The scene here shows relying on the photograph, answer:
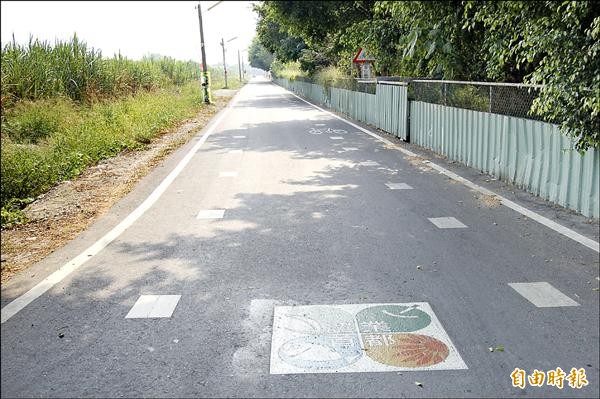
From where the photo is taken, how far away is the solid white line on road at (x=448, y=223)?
6.23 metres

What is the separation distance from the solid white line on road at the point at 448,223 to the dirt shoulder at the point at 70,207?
4.23 metres

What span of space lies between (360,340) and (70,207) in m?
5.43

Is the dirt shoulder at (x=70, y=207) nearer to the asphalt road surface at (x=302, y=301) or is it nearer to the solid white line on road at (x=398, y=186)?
the asphalt road surface at (x=302, y=301)

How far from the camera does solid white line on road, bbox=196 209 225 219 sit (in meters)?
6.89

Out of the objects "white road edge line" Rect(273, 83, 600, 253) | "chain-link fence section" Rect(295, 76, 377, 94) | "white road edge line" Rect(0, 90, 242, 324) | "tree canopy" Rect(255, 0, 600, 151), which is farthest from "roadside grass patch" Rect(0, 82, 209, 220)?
"chain-link fence section" Rect(295, 76, 377, 94)

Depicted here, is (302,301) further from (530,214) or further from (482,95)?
(482,95)

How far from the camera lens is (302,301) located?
14.0ft

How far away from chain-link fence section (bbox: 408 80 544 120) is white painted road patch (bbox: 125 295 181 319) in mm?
5514

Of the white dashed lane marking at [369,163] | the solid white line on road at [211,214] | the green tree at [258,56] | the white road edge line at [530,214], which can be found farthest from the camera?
the green tree at [258,56]

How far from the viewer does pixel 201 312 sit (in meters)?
4.09

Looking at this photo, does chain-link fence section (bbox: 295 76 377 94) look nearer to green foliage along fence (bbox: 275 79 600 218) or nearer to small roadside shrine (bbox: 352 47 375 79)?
small roadside shrine (bbox: 352 47 375 79)

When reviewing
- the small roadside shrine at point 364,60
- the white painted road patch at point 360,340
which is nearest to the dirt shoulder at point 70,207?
the white painted road patch at point 360,340

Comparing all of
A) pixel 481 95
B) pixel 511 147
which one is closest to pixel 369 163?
pixel 481 95

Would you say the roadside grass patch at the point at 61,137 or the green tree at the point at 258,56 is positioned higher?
the green tree at the point at 258,56
